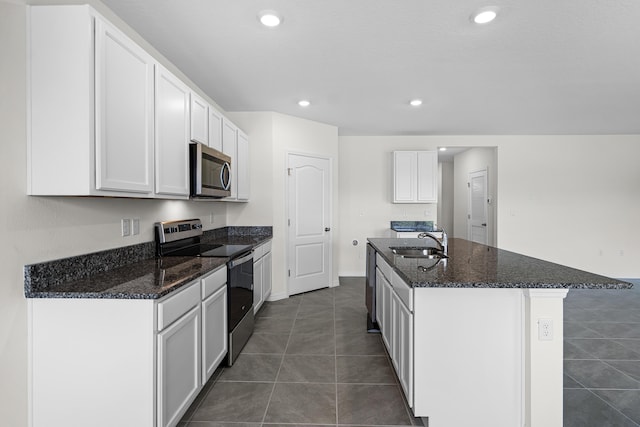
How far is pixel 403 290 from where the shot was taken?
1.90 meters

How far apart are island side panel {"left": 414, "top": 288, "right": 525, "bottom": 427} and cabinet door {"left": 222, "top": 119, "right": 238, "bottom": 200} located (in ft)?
7.82

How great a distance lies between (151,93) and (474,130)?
5.01m

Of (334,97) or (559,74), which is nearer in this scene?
(559,74)

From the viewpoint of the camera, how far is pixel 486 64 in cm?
279

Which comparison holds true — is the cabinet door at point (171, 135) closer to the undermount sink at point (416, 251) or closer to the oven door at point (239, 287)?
the oven door at point (239, 287)

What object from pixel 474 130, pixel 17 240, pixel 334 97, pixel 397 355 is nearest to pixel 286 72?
pixel 334 97

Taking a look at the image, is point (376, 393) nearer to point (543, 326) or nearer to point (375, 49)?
point (543, 326)

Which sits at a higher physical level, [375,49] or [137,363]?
[375,49]

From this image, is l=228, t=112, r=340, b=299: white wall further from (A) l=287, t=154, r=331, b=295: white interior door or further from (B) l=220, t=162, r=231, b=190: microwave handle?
(B) l=220, t=162, r=231, b=190: microwave handle

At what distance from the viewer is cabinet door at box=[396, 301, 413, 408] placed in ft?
5.71

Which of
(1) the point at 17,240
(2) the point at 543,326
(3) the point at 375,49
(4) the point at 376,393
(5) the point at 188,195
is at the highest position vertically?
(3) the point at 375,49

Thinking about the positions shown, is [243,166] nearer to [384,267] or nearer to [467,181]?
[384,267]

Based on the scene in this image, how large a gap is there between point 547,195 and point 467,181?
1.66m

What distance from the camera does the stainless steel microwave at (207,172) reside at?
93.8 inches
